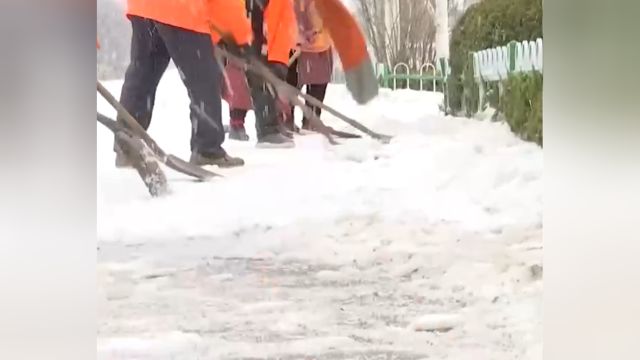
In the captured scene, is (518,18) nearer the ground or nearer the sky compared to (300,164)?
nearer the sky

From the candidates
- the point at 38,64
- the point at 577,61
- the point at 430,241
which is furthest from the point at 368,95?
the point at 38,64

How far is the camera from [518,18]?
114 cm

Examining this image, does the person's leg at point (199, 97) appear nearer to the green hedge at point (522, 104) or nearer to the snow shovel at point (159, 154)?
the snow shovel at point (159, 154)

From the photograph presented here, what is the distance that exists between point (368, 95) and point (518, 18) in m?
0.26

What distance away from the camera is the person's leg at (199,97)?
3.56ft

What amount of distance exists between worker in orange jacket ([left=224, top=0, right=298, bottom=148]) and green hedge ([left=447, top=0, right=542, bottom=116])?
25 centimetres

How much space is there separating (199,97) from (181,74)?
0.04m

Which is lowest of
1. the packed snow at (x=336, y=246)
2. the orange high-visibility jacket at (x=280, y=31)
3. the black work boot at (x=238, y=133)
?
the packed snow at (x=336, y=246)

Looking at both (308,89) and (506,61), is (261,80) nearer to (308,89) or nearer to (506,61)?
(308,89)

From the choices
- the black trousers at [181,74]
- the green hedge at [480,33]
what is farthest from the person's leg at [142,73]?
the green hedge at [480,33]

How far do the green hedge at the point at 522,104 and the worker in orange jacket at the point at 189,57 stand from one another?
410 millimetres

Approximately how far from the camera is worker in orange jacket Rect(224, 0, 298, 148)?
1.10 m

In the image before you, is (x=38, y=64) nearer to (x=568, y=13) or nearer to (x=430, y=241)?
(x=430, y=241)

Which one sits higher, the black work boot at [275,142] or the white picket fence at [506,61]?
the white picket fence at [506,61]
